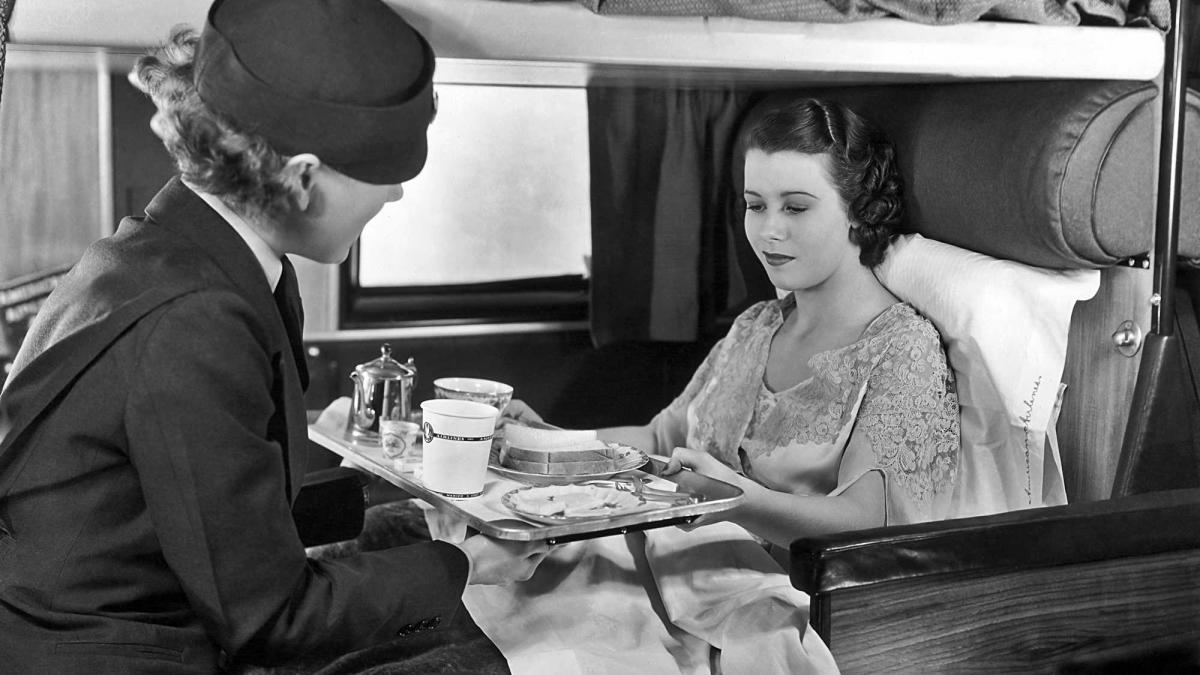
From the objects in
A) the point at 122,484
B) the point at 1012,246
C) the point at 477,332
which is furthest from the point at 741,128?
the point at 122,484

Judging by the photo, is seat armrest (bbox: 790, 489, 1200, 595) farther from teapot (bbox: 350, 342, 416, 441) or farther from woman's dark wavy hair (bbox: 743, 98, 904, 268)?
teapot (bbox: 350, 342, 416, 441)

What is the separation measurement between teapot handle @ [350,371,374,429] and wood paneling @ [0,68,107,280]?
2.34 feet

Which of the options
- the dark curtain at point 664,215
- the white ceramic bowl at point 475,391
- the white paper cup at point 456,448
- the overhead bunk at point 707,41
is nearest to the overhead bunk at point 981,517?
the overhead bunk at point 707,41

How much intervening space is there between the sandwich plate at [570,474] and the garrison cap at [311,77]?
55 cm

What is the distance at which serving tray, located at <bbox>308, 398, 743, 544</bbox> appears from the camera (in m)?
1.39

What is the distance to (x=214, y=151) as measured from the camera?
118 cm

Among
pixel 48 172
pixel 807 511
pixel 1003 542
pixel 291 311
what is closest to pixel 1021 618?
pixel 1003 542

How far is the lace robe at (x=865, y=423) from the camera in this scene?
178 cm

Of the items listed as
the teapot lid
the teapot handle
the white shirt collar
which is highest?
the white shirt collar

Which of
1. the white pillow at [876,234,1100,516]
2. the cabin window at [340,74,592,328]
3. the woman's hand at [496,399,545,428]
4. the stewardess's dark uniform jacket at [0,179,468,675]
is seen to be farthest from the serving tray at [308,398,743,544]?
the cabin window at [340,74,592,328]

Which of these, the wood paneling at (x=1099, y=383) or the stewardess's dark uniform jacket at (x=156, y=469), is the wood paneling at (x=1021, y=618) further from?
the stewardess's dark uniform jacket at (x=156, y=469)

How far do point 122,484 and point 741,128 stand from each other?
1.85 m

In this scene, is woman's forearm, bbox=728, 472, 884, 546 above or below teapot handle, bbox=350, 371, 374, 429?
below

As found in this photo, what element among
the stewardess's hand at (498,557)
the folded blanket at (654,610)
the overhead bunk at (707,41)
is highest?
the overhead bunk at (707,41)
